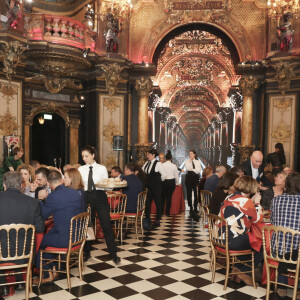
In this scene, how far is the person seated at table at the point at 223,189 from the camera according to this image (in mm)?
5070

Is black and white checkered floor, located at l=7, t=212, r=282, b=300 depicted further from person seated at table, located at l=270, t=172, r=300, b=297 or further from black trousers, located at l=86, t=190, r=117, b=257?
person seated at table, located at l=270, t=172, r=300, b=297

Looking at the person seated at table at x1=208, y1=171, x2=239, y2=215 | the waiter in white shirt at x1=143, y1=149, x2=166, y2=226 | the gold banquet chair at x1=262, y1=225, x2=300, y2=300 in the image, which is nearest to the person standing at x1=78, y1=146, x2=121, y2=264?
the person seated at table at x1=208, y1=171, x2=239, y2=215

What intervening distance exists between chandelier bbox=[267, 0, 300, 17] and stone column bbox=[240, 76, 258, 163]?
226 centimetres

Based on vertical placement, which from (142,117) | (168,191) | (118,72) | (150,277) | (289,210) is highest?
(118,72)

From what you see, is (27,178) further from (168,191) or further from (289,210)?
(168,191)

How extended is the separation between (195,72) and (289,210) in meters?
19.1

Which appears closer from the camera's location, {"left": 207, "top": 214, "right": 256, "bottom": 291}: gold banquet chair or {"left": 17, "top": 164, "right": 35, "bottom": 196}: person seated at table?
{"left": 207, "top": 214, "right": 256, "bottom": 291}: gold banquet chair

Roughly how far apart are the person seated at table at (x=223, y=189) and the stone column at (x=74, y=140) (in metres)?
8.37

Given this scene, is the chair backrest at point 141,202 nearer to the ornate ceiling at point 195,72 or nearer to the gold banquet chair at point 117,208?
the gold banquet chair at point 117,208

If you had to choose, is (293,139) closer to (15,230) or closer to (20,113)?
(20,113)

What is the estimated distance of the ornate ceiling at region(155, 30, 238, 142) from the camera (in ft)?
58.8

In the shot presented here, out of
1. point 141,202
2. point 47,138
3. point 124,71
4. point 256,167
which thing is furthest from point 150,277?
point 47,138

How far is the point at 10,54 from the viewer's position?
9.12 metres

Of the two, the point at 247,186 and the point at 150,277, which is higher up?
the point at 247,186
